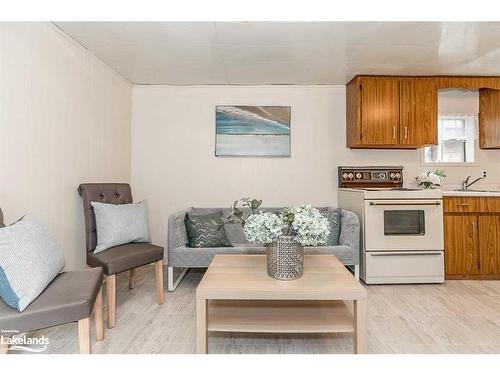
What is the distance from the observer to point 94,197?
2.46 metres

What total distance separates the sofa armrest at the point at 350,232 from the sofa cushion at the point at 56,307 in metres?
2.20

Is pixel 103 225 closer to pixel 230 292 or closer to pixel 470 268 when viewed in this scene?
pixel 230 292

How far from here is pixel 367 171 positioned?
359 cm

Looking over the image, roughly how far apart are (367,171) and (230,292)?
2690 millimetres

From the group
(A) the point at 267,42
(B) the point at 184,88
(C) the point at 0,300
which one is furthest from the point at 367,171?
(C) the point at 0,300

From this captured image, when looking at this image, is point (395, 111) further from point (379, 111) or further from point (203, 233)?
point (203, 233)

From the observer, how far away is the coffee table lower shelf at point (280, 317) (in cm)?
158

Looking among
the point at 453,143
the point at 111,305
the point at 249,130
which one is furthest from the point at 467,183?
the point at 111,305

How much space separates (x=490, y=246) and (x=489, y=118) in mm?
1562

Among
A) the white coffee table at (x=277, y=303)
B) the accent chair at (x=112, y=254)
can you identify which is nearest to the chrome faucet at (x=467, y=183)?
the white coffee table at (x=277, y=303)

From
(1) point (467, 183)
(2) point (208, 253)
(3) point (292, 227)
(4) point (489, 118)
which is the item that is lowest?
(2) point (208, 253)

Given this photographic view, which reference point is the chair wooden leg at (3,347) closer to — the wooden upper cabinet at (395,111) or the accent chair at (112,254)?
the accent chair at (112,254)

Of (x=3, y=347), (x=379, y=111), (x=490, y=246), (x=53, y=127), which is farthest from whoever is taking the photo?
(x=379, y=111)

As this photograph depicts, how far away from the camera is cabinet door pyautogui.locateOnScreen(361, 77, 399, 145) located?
3289 millimetres
